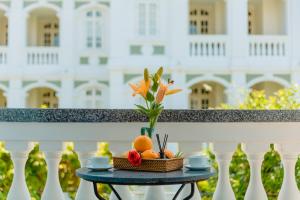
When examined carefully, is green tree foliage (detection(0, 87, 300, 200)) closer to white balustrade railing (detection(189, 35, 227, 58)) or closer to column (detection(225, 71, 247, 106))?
column (detection(225, 71, 247, 106))

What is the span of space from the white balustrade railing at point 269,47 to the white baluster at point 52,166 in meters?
14.4

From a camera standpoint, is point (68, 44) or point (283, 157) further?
point (68, 44)

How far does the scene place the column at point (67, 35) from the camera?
56.3 ft

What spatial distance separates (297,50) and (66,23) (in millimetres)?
7825

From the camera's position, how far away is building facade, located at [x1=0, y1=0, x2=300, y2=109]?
1631 cm

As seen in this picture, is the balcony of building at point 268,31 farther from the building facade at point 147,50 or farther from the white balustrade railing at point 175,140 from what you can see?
the white balustrade railing at point 175,140

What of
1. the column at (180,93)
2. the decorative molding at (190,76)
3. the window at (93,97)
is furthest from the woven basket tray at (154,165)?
the window at (93,97)

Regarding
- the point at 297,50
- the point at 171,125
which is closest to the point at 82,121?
the point at 171,125

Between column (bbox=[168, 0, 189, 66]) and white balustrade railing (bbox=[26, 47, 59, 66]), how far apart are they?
408 cm

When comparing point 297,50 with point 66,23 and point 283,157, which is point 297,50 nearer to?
point 66,23

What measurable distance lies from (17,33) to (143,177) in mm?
15925

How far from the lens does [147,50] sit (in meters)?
16.4

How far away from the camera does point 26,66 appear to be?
17.2 m

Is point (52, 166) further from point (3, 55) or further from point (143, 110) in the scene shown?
point (3, 55)
